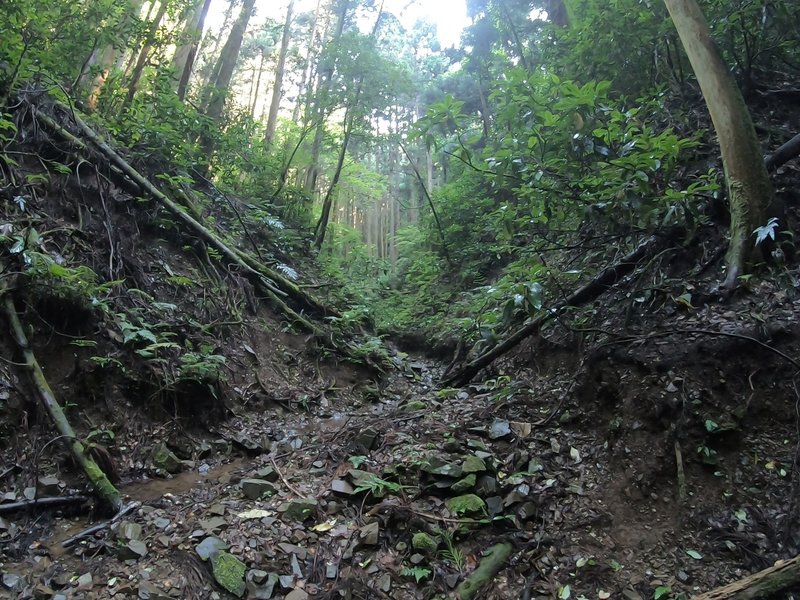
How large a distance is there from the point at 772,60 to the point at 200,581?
31.4ft

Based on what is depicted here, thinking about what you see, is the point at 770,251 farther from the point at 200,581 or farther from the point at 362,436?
the point at 200,581

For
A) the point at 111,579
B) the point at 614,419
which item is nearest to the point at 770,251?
the point at 614,419

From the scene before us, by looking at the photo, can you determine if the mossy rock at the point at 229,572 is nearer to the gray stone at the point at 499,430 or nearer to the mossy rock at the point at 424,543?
the mossy rock at the point at 424,543

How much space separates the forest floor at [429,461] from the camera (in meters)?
3.20

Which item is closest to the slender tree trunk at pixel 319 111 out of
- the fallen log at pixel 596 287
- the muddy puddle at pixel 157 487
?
the fallen log at pixel 596 287

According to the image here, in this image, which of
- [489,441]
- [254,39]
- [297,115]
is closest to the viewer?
[489,441]

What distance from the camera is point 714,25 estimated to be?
647cm

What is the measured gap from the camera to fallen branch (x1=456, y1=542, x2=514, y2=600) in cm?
316

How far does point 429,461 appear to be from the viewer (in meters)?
4.17

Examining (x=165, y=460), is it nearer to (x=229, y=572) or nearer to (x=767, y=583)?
(x=229, y=572)

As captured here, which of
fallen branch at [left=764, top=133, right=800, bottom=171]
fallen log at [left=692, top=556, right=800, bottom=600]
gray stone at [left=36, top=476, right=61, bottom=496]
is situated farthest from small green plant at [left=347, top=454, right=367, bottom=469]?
fallen branch at [left=764, top=133, right=800, bottom=171]

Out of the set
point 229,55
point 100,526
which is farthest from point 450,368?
point 229,55

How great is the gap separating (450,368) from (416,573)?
16.5 feet

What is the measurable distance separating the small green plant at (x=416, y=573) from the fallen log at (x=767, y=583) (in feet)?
5.67
